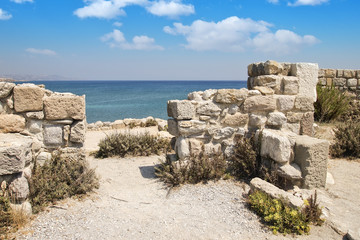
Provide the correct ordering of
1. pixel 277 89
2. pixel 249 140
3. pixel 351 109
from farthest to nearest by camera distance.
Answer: pixel 351 109, pixel 277 89, pixel 249 140

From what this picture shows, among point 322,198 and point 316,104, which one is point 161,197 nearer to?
point 322,198

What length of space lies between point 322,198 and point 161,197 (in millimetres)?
2449

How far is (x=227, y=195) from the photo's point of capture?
4.19 metres

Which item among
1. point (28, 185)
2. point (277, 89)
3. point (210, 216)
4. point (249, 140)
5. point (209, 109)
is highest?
point (277, 89)

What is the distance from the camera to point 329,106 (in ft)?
29.9

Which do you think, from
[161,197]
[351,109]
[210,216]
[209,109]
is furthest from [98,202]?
[351,109]

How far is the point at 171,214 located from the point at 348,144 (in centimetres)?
455

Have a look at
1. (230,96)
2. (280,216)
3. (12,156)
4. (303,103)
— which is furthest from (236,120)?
(12,156)

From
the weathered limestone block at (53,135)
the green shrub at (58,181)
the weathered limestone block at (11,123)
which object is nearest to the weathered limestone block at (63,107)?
the weathered limestone block at (53,135)

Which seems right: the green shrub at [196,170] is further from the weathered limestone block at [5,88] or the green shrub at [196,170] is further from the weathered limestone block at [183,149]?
the weathered limestone block at [5,88]

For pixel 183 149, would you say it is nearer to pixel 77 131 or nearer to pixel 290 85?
pixel 77 131

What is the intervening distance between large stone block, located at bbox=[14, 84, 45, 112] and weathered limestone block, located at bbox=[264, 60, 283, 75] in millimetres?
4126

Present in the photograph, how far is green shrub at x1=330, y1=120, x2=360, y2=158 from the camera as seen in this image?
589 cm

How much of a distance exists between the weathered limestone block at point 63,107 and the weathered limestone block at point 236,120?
251cm
